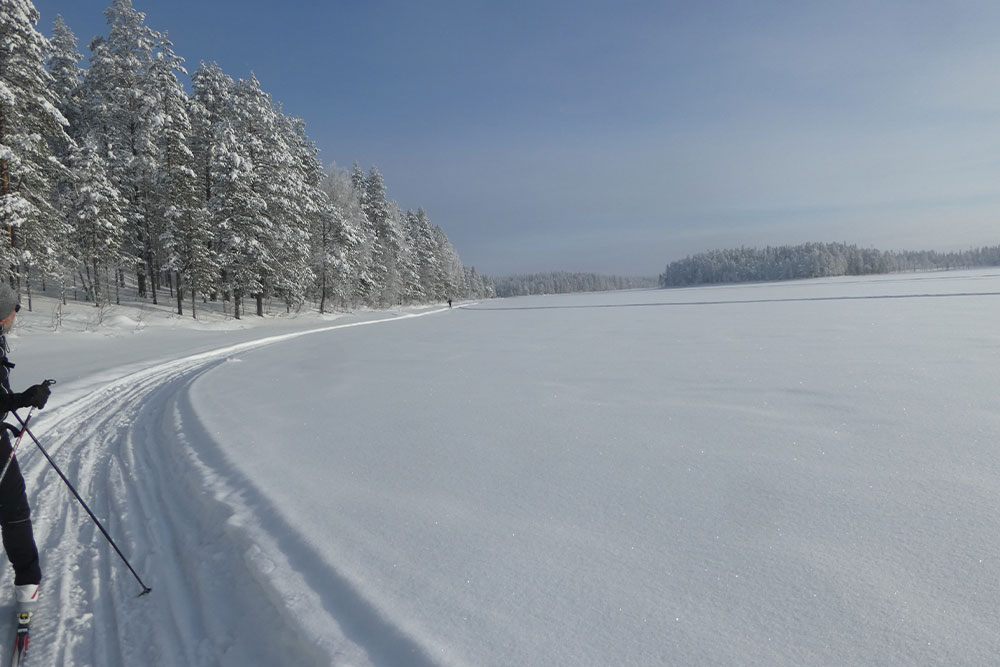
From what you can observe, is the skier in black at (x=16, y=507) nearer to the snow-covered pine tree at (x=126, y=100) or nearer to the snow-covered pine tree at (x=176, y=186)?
the snow-covered pine tree at (x=176, y=186)

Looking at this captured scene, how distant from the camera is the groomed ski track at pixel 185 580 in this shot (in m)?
2.38

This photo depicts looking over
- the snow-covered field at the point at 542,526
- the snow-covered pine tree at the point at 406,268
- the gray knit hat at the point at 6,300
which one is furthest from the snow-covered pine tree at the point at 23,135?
the snow-covered pine tree at the point at 406,268

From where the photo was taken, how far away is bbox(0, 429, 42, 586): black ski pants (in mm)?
2836

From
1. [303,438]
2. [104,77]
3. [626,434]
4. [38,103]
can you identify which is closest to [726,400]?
[626,434]

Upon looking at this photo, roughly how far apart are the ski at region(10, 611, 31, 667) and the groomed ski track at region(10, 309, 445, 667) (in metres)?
0.05

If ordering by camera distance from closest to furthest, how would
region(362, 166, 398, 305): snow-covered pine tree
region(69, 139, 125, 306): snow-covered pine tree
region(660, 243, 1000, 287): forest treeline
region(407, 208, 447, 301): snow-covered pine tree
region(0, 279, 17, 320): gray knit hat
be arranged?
1. region(0, 279, 17, 320): gray knit hat
2. region(69, 139, 125, 306): snow-covered pine tree
3. region(362, 166, 398, 305): snow-covered pine tree
4. region(407, 208, 447, 301): snow-covered pine tree
5. region(660, 243, 1000, 287): forest treeline

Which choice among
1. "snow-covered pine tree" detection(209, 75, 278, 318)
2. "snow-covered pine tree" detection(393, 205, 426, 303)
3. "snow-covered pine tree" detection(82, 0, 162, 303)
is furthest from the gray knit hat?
"snow-covered pine tree" detection(393, 205, 426, 303)

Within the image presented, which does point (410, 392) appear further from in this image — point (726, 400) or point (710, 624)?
point (710, 624)

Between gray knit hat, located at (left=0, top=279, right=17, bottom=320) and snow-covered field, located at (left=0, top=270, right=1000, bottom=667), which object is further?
gray knit hat, located at (left=0, top=279, right=17, bottom=320)

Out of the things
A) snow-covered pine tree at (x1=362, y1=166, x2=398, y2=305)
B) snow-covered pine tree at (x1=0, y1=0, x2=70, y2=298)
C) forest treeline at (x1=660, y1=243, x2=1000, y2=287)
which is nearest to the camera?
snow-covered pine tree at (x1=0, y1=0, x2=70, y2=298)

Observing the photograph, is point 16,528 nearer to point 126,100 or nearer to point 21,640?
point 21,640

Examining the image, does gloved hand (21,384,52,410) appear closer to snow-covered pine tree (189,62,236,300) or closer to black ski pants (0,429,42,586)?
black ski pants (0,429,42,586)

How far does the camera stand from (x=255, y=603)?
2.71 metres

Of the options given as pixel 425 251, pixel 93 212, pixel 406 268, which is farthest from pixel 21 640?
pixel 425 251
